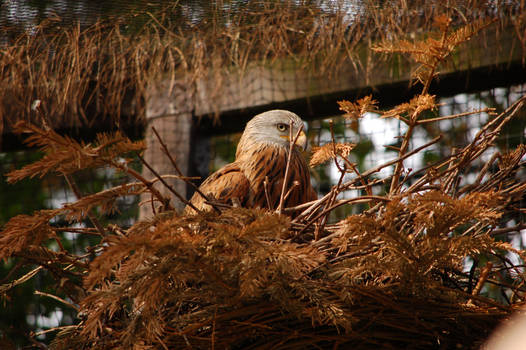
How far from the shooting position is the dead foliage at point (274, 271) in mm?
1309

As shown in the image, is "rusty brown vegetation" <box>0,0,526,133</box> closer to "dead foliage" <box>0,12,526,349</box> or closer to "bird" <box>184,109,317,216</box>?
"bird" <box>184,109,317,216</box>

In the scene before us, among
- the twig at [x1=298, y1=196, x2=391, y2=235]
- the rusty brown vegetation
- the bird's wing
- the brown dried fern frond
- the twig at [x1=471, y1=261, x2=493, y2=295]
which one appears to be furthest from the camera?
the rusty brown vegetation

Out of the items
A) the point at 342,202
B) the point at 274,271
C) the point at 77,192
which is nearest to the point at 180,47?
the point at 77,192

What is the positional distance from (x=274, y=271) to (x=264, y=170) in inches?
39.8

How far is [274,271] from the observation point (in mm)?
1323

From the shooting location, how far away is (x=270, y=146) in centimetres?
242

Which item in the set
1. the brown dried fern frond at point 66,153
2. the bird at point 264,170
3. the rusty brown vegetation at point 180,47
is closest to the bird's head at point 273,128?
the bird at point 264,170

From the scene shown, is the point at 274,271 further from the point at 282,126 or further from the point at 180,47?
the point at 180,47

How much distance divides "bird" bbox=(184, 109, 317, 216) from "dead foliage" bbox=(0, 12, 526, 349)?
51cm

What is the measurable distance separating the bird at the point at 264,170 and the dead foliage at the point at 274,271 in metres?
0.51

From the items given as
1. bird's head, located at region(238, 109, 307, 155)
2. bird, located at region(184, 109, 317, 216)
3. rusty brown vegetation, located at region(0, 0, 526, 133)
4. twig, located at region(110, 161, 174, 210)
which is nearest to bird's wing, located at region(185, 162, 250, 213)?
bird, located at region(184, 109, 317, 216)

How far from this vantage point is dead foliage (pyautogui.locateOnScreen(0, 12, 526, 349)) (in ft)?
4.29

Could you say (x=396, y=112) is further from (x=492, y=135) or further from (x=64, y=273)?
(x=64, y=273)

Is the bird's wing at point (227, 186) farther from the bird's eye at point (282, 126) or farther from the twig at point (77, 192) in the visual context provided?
the twig at point (77, 192)
